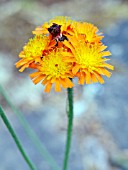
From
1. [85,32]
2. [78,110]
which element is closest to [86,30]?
[85,32]

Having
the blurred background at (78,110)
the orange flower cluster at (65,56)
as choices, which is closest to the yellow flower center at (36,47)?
the orange flower cluster at (65,56)

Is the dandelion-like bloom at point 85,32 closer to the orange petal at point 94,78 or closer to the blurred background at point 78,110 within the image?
the orange petal at point 94,78

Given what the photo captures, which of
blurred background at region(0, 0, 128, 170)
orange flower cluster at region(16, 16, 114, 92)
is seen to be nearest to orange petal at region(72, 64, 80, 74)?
orange flower cluster at region(16, 16, 114, 92)

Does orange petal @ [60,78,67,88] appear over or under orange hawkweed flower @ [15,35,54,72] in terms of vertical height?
under

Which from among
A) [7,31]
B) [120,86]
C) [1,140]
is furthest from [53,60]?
[7,31]

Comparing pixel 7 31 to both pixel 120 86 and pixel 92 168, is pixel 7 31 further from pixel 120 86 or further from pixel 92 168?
pixel 92 168

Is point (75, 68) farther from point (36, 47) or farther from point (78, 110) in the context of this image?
point (78, 110)

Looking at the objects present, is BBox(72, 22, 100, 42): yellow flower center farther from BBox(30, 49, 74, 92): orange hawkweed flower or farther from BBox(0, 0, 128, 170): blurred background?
BBox(0, 0, 128, 170): blurred background
